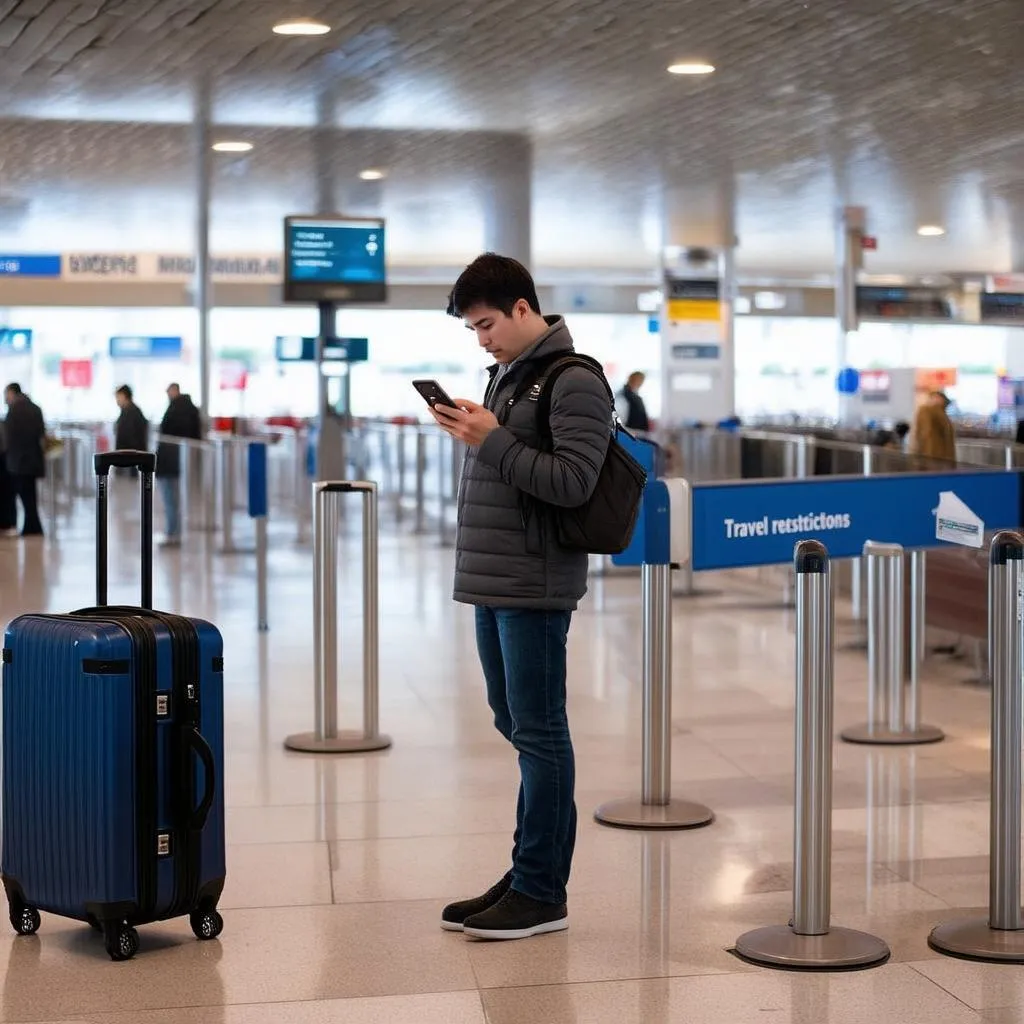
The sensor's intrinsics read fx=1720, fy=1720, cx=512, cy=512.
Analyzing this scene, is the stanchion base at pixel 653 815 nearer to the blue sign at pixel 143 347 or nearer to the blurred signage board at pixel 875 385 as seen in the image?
the blurred signage board at pixel 875 385

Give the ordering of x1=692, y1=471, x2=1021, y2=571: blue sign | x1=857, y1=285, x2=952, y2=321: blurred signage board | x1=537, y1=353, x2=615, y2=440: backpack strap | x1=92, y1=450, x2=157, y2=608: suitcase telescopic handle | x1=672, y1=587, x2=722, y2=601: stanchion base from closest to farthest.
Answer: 1. x1=537, y1=353, x2=615, y2=440: backpack strap
2. x1=92, y1=450, x2=157, y2=608: suitcase telescopic handle
3. x1=692, y1=471, x2=1021, y2=571: blue sign
4. x1=672, y1=587, x2=722, y2=601: stanchion base
5. x1=857, y1=285, x2=952, y2=321: blurred signage board

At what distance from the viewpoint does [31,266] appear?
2730cm

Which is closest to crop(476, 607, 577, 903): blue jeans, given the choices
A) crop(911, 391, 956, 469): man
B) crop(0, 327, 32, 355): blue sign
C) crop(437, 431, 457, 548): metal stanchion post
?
crop(911, 391, 956, 469): man

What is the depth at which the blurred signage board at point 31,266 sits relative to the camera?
27188 mm

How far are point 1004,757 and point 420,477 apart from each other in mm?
13295

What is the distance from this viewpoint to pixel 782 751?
662 centimetres

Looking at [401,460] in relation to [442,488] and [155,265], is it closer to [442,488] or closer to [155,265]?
[442,488]

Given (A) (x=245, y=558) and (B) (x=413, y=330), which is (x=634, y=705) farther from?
(B) (x=413, y=330)

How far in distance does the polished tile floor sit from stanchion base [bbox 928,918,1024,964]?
0.05 meters

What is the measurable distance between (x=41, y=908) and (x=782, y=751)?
3315 millimetres

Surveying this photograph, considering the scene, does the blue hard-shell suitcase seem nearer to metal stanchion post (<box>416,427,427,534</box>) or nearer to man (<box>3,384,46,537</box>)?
man (<box>3,384,46,537</box>)

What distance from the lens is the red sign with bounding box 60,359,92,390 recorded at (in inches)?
1436

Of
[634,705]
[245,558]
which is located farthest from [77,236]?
[634,705]

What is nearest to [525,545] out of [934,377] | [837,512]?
[837,512]
